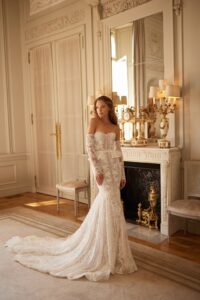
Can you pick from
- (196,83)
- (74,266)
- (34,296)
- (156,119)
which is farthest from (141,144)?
(34,296)

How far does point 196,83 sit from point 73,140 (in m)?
2.48

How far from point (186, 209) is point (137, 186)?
43.7 inches

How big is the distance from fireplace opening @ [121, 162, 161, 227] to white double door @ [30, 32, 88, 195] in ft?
3.15

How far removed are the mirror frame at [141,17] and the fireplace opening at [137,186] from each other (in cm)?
121

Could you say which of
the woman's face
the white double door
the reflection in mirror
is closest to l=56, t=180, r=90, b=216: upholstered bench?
the white double door

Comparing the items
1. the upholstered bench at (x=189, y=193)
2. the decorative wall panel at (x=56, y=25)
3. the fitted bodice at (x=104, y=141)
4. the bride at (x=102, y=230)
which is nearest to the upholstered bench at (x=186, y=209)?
the upholstered bench at (x=189, y=193)

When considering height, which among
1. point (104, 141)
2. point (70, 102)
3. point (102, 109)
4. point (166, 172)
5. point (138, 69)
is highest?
point (138, 69)

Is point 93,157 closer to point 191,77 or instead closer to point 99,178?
point 99,178

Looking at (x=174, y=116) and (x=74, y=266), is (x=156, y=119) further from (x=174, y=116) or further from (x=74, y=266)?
(x=74, y=266)

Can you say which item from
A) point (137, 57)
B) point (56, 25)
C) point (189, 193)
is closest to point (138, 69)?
point (137, 57)

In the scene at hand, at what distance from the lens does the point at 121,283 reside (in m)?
→ 2.58

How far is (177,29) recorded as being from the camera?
383cm

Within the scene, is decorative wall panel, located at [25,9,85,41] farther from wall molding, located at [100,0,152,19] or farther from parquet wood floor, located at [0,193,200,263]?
parquet wood floor, located at [0,193,200,263]

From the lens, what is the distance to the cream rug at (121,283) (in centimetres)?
240
